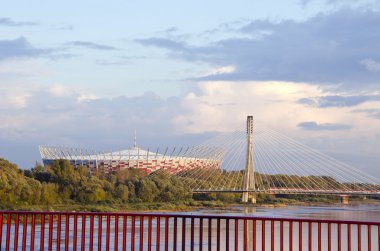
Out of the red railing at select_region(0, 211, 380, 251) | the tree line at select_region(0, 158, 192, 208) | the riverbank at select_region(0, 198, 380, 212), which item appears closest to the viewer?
the red railing at select_region(0, 211, 380, 251)

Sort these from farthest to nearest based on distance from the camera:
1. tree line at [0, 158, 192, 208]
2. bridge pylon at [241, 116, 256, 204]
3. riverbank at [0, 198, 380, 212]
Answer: bridge pylon at [241, 116, 256, 204] < riverbank at [0, 198, 380, 212] < tree line at [0, 158, 192, 208]

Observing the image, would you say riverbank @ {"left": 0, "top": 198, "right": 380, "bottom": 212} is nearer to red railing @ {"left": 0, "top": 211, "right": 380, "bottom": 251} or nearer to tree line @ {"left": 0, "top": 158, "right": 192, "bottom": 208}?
tree line @ {"left": 0, "top": 158, "right": 192, "bottom": 208}

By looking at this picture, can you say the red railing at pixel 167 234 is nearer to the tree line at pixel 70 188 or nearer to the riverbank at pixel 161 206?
the riverbank at pixel 161 206

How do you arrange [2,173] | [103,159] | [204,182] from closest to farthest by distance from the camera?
1. [2,173]
2. [204,182]
3. [103,159]

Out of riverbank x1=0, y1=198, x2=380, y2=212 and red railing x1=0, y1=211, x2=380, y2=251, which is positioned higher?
red railing x1=0, y1=211, x2=380, y2=251

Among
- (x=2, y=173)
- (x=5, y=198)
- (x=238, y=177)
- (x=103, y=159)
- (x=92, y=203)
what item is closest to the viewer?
(x=5, y=198)

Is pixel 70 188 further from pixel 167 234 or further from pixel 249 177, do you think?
pixel 167 234

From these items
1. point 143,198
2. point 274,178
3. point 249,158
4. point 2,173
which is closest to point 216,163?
point 274,178

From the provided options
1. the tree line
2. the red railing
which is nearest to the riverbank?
the tree line

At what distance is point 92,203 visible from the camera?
4591 centimetres

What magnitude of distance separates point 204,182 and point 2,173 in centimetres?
2893

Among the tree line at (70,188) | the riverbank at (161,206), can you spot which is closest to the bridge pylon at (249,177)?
the riverbank at (161,206)

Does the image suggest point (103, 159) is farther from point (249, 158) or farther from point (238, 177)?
point (249, 158)

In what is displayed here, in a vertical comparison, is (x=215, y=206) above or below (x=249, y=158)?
below
